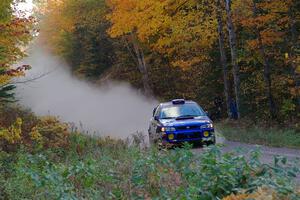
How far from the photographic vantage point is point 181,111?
735 inches

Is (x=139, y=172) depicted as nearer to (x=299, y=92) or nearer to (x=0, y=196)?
(x=0, y=196)

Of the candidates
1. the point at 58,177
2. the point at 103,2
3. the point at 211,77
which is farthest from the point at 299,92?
the point at 103,2

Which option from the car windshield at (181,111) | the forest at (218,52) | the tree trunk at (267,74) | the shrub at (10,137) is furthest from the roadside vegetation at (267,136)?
the shrub at (10,137)

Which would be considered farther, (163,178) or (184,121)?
(184,121)

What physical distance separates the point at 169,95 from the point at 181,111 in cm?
2059

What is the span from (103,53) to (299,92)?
90.8 ft

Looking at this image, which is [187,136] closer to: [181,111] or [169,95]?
[181,111]

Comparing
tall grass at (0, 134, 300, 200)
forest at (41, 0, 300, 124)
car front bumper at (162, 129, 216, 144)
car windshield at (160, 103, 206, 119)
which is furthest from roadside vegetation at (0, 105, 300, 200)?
forest at (41, 0, 300, 124)

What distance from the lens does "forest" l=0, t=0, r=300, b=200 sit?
7.76 m

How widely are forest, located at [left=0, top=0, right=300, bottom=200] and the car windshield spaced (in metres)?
2.00

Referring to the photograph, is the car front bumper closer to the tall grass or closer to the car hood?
the car hood

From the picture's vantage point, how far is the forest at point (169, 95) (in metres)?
7.76

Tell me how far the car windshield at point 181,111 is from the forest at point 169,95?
2.00 meters

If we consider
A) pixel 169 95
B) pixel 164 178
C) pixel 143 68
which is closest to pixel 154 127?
pixel 164 178
